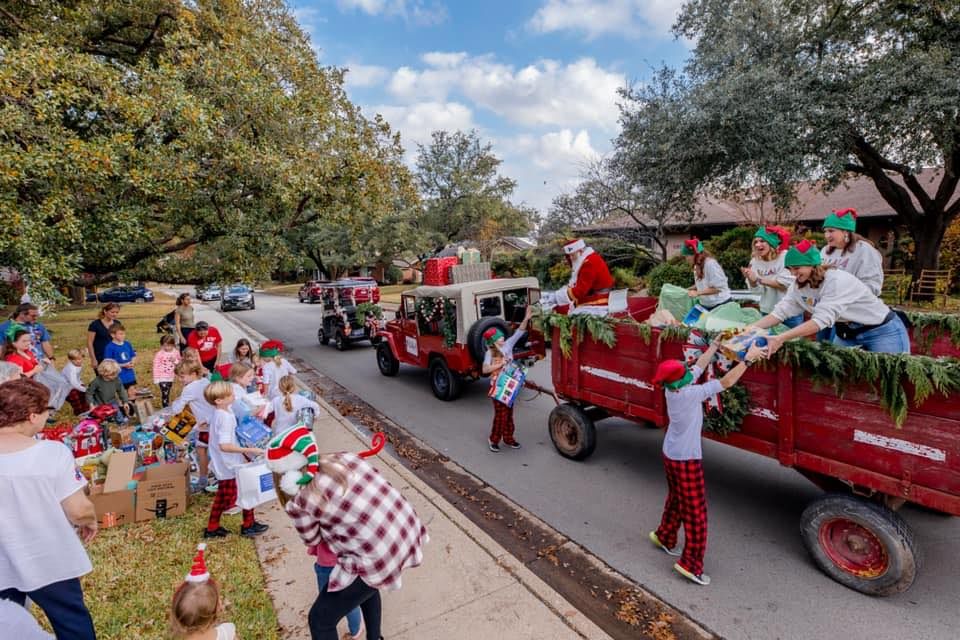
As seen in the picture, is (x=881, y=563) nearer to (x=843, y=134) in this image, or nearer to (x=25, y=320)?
(x=25, y=320)

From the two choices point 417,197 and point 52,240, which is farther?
point 417,197

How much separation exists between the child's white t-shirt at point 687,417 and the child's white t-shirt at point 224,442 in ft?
11.7

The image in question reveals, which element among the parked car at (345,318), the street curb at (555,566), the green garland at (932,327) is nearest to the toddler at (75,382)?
the street curb at (555,566)

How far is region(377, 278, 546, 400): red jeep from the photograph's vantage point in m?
7.89

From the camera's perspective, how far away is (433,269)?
10.6 meters

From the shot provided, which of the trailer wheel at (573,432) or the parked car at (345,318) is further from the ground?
the parked car at (345,318)

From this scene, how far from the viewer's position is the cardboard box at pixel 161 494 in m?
4.63

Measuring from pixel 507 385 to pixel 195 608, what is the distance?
4063 millimetres

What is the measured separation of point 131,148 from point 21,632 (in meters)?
7.25

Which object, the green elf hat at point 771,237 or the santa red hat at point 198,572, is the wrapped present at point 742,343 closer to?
the green elf hat at point 771,237

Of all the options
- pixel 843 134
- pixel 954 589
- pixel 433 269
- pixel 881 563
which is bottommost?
pixel 954 589

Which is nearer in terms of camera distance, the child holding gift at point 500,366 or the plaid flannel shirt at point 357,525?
the plaid flannel shirt at point 357,525

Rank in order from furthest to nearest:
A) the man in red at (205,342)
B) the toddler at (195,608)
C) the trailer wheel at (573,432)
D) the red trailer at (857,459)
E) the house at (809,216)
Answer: the house at (809,216) → the man in red at (205,342) → the trailer wheel at (573,432) → the red trailer at (857,459) → the toddler at (195,608)

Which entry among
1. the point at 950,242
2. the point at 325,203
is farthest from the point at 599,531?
the point at 950,242
